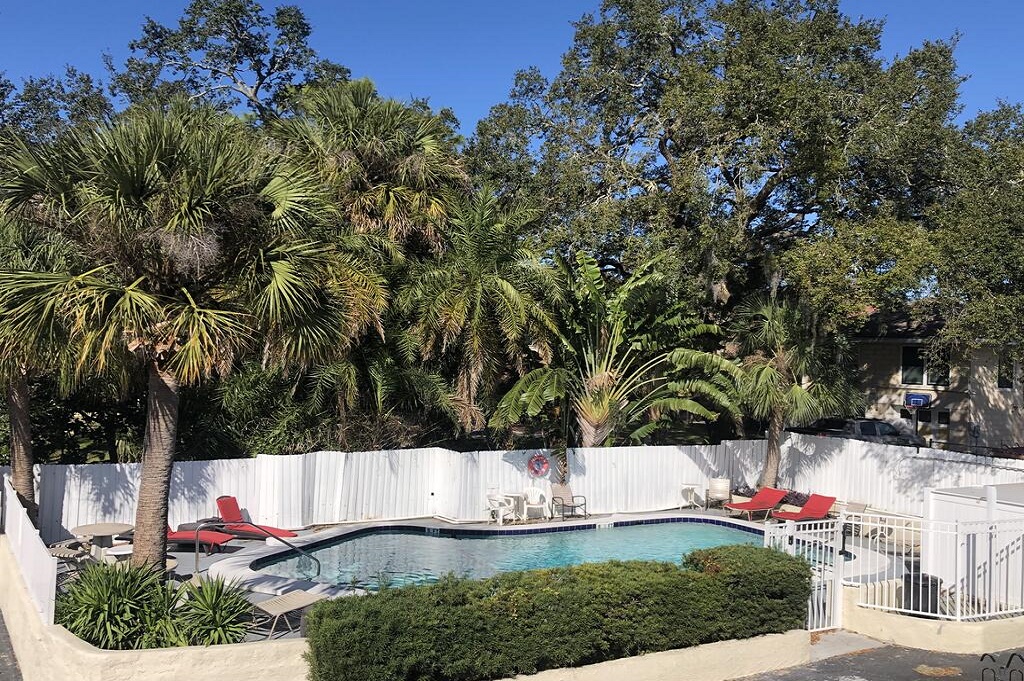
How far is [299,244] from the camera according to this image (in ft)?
37.2

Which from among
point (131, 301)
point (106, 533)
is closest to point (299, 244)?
point (131, 301)

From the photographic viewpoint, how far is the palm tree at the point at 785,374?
21594mm

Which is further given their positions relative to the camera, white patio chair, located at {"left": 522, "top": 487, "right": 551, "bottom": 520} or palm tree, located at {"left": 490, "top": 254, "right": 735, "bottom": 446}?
palm tree, located at {"left": 490, "top": 254, "right": 735, "bottom": 446}

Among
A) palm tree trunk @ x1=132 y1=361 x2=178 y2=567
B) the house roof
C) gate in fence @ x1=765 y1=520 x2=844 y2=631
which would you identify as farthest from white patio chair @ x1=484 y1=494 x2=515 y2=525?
the house roof

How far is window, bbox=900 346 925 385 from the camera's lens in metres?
34.3

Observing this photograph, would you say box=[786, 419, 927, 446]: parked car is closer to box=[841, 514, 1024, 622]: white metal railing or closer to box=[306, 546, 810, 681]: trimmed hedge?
box=[841, 514, 1024, 622]: white metal railing

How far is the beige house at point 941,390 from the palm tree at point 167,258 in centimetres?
2676

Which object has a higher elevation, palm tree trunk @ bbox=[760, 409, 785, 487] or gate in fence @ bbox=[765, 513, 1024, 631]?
palm tree trunk @ bbox=[760, 409, 785, 487]

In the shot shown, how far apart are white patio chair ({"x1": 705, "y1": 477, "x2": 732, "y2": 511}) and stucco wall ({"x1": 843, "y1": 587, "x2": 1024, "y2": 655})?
9.72 metres

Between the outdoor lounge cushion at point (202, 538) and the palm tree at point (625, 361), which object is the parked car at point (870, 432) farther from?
the outdoor lounge cushion at point (202, 538)

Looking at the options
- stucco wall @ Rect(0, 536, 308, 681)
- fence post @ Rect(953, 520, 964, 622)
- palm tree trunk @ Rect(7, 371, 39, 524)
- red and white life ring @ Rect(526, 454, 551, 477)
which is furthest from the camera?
red and white life ring @ Rect(526, 454, 551, 477)

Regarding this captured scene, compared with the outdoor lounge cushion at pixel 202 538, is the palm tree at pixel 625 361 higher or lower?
higher

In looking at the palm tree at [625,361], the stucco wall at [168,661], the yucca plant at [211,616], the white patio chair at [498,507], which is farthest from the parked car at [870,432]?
the stucco wall at [168,661]

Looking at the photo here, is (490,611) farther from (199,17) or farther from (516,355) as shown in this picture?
(199,17)
